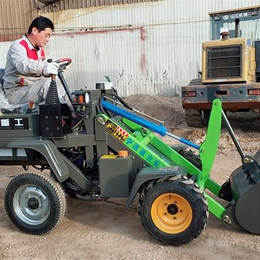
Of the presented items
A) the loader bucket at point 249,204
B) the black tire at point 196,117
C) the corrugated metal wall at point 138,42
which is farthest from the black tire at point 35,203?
the corrugated metal wall at point 138,42

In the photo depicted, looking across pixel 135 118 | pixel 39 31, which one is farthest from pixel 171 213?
pixel 39 31

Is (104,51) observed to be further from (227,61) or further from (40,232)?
(40,232)

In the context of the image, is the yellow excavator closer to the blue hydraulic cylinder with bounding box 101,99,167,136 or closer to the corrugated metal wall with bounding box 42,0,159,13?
the blue hydraulic cylinder with bounding box 101,99,167,136

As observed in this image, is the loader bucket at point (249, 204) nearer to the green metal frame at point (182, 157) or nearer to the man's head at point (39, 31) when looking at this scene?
the green metal frame at point (182, 157)

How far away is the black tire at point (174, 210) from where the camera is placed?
131 inches

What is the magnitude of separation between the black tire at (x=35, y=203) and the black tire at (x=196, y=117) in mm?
5863

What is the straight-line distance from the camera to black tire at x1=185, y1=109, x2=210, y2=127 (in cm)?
905

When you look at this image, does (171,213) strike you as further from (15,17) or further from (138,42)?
(15,17)

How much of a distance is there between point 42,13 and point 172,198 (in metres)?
16.5

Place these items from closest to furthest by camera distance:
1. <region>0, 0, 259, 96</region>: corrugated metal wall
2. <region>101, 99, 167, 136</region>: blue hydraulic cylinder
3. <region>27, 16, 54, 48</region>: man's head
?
<region>101, 99, 167, 136</region>: blue hydraulic cylinder
<region>27, 16, 54, 48</region>: man's head
<region>0, 0, 259, 96</region>: corrugated metal wall

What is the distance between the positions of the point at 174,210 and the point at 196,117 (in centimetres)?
587

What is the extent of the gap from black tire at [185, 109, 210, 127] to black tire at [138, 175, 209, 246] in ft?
19.0

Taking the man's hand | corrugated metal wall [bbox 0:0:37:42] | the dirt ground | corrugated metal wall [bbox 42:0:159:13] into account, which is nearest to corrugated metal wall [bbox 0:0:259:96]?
corrugated metal wall [bbox 42:0:159:13]

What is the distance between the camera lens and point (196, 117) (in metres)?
9.09
